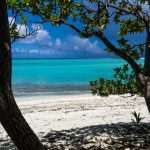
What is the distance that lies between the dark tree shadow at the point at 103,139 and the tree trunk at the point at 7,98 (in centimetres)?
307

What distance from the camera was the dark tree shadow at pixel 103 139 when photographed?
9.48 meters

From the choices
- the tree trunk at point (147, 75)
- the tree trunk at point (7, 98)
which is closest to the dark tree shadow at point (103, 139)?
the tree trunk at point (147, 75)

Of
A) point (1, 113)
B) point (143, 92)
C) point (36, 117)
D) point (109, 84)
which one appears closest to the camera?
point (1, 113)

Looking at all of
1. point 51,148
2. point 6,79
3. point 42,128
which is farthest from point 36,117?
point 6,79

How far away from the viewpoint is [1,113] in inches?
253

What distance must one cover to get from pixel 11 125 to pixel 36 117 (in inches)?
446

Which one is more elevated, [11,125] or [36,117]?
[11,125]

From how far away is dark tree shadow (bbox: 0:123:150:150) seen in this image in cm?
948

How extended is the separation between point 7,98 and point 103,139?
14.0ft

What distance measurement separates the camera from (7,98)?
21.2ft

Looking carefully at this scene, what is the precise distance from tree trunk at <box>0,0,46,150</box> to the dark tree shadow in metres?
3.07

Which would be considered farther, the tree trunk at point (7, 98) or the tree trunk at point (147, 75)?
the tree trunk at point (147, 75)

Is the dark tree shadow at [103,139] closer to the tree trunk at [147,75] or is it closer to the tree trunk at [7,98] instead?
the tree trunk at [147,75]

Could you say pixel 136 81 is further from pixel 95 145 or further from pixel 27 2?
pixel 27 2
